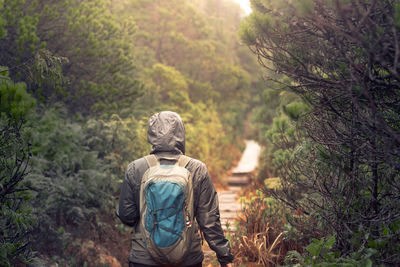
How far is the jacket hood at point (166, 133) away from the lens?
2861mm

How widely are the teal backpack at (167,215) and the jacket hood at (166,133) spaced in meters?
0.21

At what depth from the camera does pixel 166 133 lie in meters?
2.88

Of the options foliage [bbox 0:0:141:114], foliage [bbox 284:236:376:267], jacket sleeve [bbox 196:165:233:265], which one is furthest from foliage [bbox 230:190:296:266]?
foliage [bbox 0:0:141:114]

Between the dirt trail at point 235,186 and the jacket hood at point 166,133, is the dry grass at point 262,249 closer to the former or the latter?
the dirt trail at point 235,186

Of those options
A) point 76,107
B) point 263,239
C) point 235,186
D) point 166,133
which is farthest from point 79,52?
point 235,186

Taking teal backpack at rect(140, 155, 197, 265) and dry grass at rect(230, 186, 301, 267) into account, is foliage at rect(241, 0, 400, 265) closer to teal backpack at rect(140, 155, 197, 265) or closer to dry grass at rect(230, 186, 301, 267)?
teal backpack at rect(140, 155, 197, 265)

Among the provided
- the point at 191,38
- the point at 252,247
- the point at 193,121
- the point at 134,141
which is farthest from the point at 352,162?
the point at 191,38

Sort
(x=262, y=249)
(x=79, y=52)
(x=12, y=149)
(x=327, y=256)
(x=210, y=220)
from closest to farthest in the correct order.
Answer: (x=210, y=220) → (x=327, y=256) → (x=12, y=149) → (x=262, y=249) → (x=79, y=52)

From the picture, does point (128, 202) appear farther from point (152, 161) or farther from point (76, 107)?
point (76, 107)

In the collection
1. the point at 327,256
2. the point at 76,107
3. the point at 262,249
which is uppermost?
the point at 76,107

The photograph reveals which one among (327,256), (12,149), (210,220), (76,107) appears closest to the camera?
(210,220)

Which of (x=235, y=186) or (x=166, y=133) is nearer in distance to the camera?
(x=166, y=133)

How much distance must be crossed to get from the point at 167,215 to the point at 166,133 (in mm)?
624

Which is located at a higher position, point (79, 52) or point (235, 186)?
point (79, 52)
